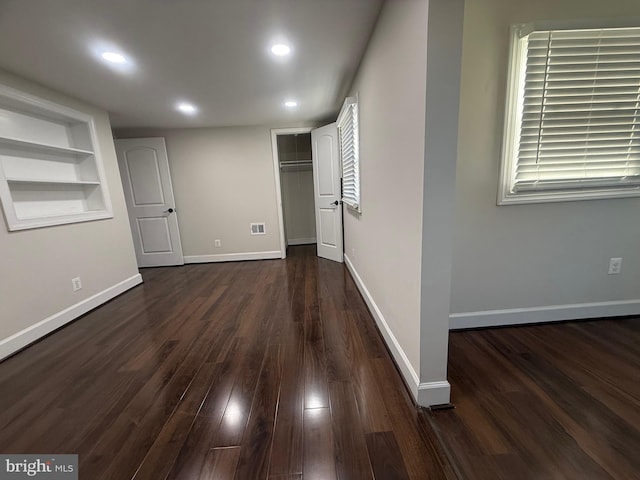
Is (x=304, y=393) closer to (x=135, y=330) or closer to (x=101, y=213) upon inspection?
(x=135, y=330)

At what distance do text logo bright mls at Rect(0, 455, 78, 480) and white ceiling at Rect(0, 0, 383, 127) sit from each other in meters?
2.29

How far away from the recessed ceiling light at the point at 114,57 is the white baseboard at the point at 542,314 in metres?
3.23

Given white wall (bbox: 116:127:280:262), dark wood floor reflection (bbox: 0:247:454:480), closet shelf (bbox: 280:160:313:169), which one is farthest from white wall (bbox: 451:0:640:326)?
closet shelf (bbox: 280:160:313:169)

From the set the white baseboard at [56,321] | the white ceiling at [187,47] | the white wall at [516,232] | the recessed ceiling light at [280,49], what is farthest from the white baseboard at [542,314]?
the white baseboard at [56,321]

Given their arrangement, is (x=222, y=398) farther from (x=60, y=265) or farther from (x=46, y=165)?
(x=46, y=165)

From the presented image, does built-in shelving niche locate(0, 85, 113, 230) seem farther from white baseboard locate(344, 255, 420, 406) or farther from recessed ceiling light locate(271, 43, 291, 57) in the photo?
white baseboard locate(344, 255, 420, 406)

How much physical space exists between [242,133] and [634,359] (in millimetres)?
4750

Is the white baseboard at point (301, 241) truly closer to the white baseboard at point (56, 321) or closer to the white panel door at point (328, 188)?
the white panel door at point (328, 188)

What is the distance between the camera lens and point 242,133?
404cm

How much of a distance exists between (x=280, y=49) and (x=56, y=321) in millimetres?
3105

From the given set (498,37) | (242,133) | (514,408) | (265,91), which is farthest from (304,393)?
(242,133)

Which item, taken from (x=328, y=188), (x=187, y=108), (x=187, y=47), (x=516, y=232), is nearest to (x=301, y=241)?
(x=328, y=188)

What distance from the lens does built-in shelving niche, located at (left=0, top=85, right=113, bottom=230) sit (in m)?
2.16

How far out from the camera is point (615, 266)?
1.88m
